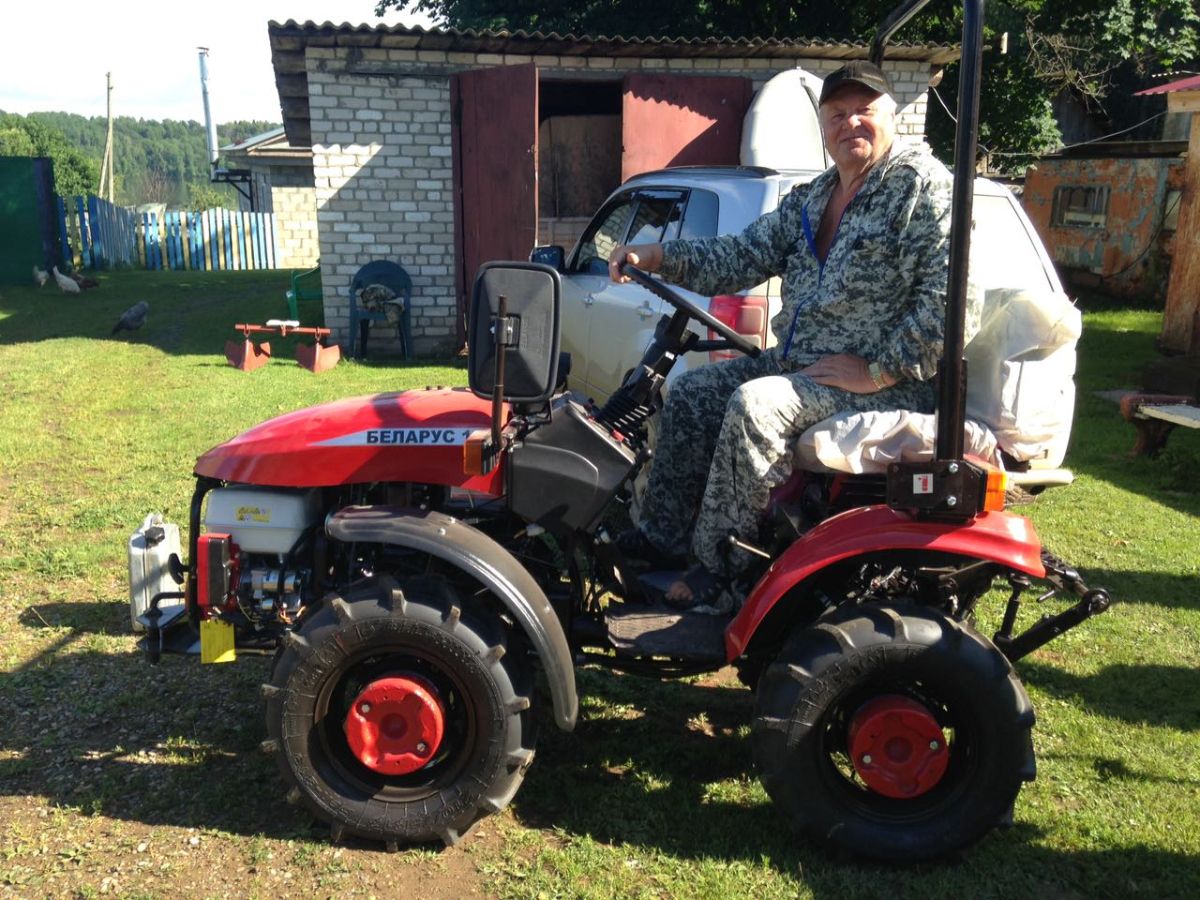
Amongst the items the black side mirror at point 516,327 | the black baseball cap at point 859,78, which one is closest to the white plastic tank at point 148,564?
the black side mirror at point 516,327

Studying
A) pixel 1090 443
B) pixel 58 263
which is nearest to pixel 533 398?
pixel 1090 443

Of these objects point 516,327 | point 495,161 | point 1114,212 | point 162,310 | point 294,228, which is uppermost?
point 495,161

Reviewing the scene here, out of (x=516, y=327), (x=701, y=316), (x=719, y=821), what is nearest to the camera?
(x=516, y=327)

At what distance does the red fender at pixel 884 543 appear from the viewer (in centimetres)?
261

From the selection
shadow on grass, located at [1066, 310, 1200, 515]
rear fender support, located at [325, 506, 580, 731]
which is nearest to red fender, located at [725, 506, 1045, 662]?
rear fender support, located at [325, 506, 580, 731]

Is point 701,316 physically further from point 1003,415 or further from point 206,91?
point 206,91

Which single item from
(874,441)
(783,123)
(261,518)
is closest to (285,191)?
(783,123)

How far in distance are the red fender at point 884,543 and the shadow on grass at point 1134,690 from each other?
5.05 feet

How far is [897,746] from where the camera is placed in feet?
8.98

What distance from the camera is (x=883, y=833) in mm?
2756

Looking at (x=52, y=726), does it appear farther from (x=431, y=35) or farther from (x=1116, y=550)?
(x=431, y=35)

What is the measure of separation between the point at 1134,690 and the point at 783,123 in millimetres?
8056

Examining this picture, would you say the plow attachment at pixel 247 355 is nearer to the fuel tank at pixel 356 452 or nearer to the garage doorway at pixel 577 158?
the garage doorway at pixel 577 158

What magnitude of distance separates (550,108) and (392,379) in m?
5.65
